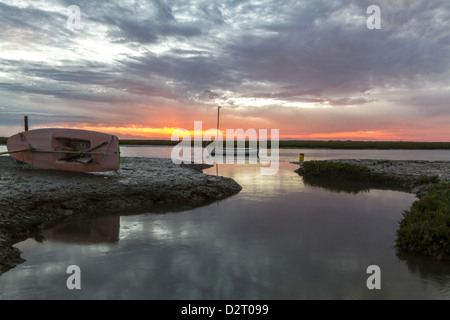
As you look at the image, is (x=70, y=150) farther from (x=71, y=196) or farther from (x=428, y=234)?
(x=428, y=234)

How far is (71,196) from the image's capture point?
1374 cm

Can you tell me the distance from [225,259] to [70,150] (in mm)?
16648

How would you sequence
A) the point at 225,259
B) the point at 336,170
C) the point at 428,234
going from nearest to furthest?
the point at 225,259 < the point at 428,234 < the point at 336,170

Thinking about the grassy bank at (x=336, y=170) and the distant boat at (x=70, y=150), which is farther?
the grassy bank at (x=336, y=170)

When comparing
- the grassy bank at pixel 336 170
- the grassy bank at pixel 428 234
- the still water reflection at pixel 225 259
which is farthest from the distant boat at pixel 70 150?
the grassy bank at pixel 336 170

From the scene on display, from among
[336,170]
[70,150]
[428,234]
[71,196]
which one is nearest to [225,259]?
[428,234]

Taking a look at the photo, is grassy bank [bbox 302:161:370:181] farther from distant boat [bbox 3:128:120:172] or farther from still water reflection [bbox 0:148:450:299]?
distant boat [bbox 3:128:120:172]

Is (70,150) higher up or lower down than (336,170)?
higher up

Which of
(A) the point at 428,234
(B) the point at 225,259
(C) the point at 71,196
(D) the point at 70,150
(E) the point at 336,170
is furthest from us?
(E) the point at 336,170

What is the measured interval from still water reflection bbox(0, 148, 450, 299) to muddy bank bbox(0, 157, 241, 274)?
87 cm

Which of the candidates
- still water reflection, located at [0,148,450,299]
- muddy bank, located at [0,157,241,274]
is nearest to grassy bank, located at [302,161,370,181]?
muddy bank, located at [0,157,241,274]

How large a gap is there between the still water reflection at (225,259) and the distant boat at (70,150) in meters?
8.60

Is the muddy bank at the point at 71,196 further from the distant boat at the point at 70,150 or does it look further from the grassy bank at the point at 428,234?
the grassy bank at the point at 428,234

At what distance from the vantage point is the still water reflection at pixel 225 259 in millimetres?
6992
